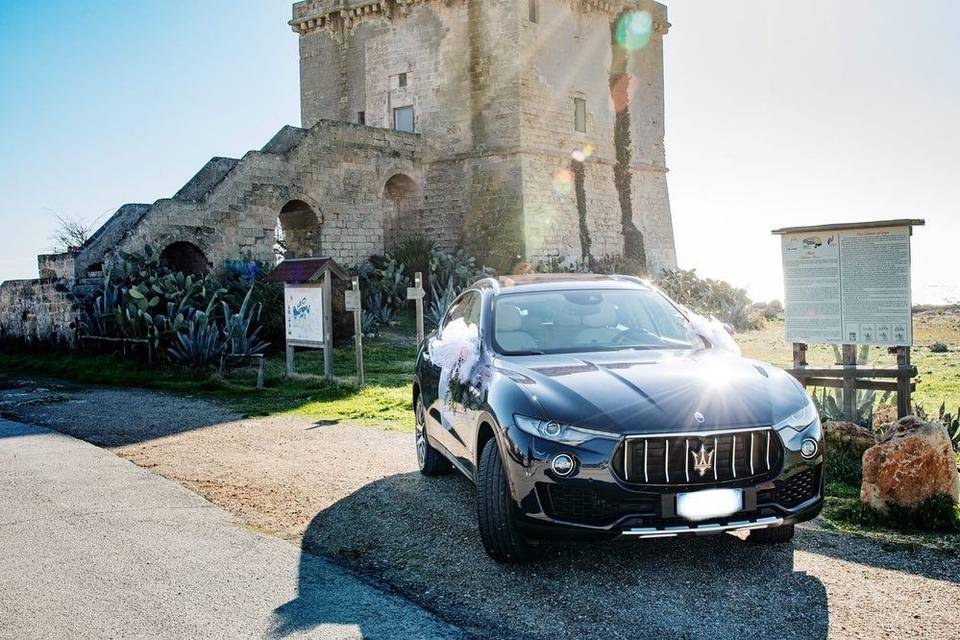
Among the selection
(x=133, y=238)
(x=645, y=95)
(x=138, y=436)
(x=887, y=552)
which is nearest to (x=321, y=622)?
(x=887, y=552)

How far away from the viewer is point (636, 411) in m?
4.56

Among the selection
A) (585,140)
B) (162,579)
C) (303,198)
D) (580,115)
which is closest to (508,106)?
(580,115)

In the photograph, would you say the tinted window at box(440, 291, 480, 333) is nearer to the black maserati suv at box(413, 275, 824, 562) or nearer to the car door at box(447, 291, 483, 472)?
the car door at box(447, 291, 483, 472)

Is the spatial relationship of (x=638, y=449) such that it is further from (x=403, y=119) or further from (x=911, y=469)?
(x=403, y=119)

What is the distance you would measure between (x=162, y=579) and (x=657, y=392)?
2.89 meters

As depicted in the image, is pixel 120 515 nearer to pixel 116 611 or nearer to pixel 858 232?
pixel 116 611

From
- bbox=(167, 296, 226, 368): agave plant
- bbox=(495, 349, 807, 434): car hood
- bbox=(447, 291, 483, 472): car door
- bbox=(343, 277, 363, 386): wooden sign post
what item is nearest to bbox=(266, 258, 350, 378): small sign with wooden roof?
bbox=(343, 277, 363, 386): wooden sign post

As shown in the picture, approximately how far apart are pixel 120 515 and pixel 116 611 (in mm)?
2013

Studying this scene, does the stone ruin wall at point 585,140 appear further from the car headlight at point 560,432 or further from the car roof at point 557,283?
the car headlight at point 560,432

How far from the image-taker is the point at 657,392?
15.6 feet

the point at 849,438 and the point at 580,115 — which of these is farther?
the point at 580,115

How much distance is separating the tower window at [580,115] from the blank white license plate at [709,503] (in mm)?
26775

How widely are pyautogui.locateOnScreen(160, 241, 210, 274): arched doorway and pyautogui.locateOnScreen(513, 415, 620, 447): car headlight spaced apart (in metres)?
19.6

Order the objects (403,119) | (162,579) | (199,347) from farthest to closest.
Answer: (403,119)
(199,347)
(162,579)
